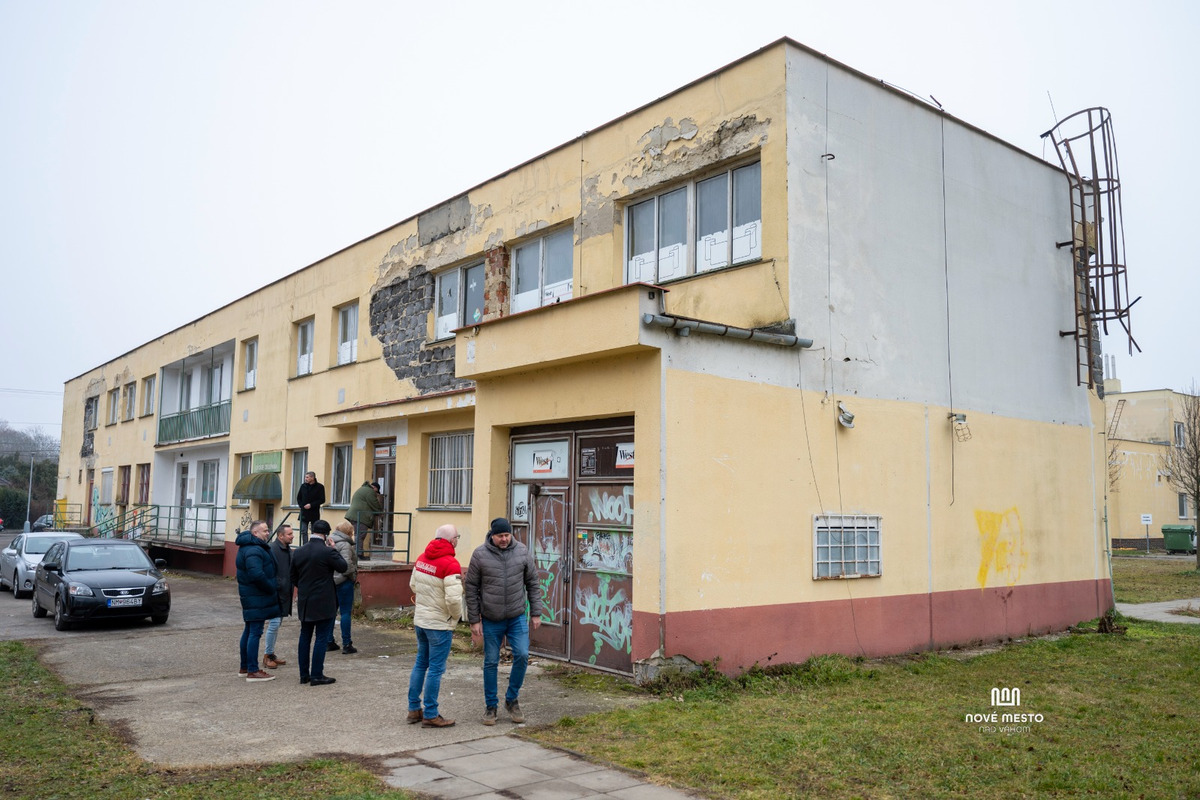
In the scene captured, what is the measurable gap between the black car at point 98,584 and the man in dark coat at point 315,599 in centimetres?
590

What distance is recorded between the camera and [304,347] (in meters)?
21.9

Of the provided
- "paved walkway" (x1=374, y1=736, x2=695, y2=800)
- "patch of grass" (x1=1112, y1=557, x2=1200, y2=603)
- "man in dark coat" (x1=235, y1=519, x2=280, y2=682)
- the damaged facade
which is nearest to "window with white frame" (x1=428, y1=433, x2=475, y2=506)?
the damaged facade

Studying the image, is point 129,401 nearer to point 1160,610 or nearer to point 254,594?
point 254,594

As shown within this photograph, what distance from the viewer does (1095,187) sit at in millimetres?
14875

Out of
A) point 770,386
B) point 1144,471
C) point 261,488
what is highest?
point 1144,471

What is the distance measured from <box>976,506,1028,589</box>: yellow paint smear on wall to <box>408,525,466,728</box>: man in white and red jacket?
8.03m

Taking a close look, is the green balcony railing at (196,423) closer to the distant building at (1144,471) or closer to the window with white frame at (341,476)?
the window with white frame at (341,476)

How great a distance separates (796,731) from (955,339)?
7141 millimetres

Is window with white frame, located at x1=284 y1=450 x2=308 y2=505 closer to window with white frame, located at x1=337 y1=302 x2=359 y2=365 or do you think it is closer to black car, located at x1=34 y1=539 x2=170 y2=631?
window with white frame, located at x1=337 y1=302 x2=359 y2=365

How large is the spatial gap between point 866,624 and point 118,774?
26.4ft


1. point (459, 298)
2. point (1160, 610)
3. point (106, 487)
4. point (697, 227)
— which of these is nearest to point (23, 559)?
point (459, 298)

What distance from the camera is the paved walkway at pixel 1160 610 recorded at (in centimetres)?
1552

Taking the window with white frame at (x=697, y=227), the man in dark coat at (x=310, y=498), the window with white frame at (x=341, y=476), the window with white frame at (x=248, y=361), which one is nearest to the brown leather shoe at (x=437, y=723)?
the window with white frame at (x=697, y=227)

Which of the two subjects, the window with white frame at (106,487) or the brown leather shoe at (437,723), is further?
the window with white frame at (106,487)
